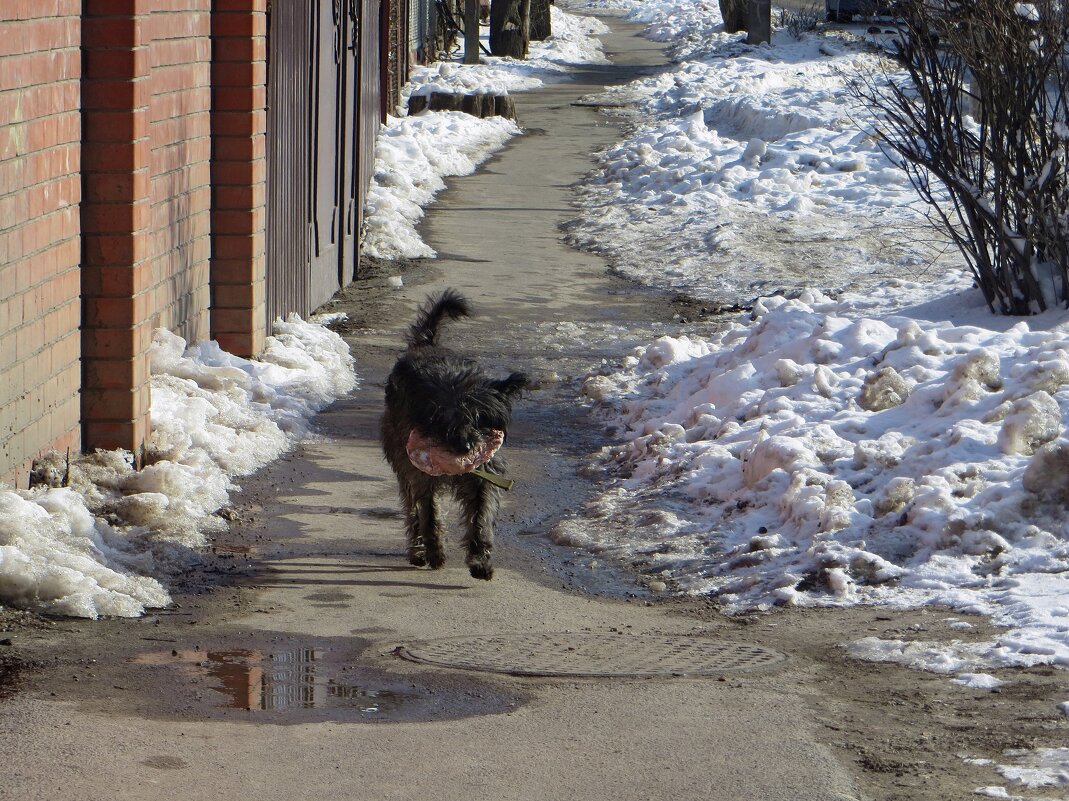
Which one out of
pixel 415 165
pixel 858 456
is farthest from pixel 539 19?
pixel 858 456

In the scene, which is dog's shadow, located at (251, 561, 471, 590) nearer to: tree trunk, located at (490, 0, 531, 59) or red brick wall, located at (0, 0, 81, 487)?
red brick wall, located at (0, 0, 81, 487)

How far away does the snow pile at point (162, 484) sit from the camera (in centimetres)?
523

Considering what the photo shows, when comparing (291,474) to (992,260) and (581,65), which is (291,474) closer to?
(992,260)

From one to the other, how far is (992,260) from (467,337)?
3693 millimetres

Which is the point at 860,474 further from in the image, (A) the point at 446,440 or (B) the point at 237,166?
(B) the point at 237,166

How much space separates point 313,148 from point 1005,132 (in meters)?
5.06

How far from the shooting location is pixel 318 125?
10898 mm

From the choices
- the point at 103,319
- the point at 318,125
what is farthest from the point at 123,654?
the point at 318,125

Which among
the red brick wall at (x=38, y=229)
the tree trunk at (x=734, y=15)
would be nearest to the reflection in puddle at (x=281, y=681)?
the red brick wall at (x=38, y=229)

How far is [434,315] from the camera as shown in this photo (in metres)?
6.70

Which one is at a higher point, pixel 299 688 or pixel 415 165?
pixel 415 165

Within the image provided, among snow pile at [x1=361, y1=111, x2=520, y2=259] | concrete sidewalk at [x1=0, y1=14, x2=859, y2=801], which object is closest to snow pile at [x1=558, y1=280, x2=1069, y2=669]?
concrete sidewalk at [x1=0, y1=14, x2=859, y2=801]

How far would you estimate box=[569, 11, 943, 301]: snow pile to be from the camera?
1265cm

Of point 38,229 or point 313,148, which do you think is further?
point 313,148
